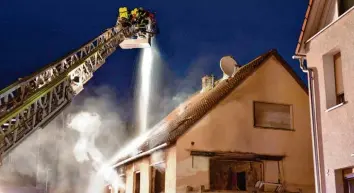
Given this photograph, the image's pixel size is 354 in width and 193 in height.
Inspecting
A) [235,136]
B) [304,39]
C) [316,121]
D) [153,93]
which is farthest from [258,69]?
[153,93]

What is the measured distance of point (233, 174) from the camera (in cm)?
1527

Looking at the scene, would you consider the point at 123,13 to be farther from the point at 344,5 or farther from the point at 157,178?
the point at 344,5

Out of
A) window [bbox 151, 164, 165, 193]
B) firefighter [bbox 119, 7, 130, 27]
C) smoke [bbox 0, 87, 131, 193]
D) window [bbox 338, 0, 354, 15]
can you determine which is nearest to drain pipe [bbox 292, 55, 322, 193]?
window [bbox 338, 0, 354, 15]

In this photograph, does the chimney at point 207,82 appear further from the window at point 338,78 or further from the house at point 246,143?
the window at point 338,78

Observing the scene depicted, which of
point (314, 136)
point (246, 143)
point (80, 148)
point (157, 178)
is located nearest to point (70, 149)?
point (80, 148)

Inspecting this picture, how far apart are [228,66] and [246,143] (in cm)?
356

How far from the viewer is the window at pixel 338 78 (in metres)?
9.66

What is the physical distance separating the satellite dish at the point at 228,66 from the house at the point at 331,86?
19.1 ft

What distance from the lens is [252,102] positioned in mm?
15023

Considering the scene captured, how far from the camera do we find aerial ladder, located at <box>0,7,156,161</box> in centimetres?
947

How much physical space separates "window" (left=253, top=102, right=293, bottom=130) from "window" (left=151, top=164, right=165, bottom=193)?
12.5ft

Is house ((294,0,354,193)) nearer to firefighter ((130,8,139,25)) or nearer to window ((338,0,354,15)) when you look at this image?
window ((338,0,354,15))

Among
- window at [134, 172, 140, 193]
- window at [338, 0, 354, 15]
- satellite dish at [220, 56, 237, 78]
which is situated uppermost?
satellite dish at [220, 56, 237, 78]

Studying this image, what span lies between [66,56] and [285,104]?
300 inches
